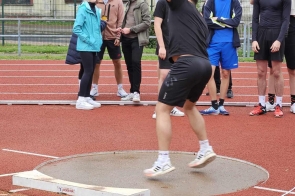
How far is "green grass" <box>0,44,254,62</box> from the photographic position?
20953 mm

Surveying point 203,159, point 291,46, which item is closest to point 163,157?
point 203,159

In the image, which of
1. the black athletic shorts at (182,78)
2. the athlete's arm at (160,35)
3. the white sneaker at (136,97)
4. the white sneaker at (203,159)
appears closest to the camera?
the black athletic shorts at (182,78)

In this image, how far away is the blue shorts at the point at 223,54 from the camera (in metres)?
11.0

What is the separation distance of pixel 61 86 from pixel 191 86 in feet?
28.0

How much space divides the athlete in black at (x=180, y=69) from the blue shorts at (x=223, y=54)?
386 centimetres

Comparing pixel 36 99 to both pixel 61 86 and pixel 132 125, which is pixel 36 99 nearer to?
pixel 61 86

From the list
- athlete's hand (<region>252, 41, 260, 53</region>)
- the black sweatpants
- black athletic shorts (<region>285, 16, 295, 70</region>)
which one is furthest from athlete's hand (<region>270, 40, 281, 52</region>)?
the black sweatpants

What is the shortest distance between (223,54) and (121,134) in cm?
254

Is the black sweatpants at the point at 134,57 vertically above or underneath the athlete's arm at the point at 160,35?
underneath

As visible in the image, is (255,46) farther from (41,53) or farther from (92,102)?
(41,53)

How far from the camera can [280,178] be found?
6.96 meters

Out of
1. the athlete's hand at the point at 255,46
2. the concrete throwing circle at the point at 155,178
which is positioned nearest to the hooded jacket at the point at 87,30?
the athlete's hand at the point at 255,46

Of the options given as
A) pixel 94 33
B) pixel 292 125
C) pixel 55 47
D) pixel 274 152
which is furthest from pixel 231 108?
pixel 55 47

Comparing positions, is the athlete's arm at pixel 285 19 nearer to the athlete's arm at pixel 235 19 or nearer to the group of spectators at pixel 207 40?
the group of spectators at pixel 207 40
